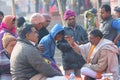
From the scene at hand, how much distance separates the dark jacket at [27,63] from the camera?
5.94m

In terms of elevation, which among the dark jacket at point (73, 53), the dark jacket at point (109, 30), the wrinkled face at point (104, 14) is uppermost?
the wrinkled face at point (104, 14)

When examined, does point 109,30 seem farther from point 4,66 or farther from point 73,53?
point 4,66

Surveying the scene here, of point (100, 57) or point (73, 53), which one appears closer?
point (100, 57)

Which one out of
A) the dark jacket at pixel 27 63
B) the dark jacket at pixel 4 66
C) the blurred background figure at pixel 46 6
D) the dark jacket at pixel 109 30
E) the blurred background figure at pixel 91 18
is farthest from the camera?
the blurred background figure at pixel 46 6

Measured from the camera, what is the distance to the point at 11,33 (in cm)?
761

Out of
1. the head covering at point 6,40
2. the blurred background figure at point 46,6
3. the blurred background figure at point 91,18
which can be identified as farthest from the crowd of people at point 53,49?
the blurred background figure at point 46,6

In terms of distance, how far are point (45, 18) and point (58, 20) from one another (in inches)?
332

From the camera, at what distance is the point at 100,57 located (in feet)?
22.1

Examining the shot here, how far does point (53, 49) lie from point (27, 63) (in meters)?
1.47

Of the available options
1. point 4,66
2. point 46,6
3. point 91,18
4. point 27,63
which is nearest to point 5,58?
point 4,66

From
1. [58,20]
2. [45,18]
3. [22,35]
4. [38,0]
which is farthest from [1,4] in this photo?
[22,35]

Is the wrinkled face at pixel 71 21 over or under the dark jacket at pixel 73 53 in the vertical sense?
over

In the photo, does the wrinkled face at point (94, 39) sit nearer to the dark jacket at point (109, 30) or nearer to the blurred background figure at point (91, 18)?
the dark jacket at point (109, 30)

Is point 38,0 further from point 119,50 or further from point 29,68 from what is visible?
point 29,68
